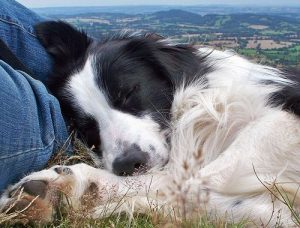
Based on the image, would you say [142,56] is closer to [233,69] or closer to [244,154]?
[233,69]

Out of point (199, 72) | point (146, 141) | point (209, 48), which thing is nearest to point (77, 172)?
point (146, 141)

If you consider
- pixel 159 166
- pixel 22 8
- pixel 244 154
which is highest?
pixel 22 8

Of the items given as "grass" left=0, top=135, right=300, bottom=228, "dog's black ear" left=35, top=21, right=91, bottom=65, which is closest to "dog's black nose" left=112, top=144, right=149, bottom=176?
"grass" left=0, top=135, right=300, bottom=228

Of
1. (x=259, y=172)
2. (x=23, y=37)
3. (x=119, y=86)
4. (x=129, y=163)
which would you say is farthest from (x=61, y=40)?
(x=259, y=172)

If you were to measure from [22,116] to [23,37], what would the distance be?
1.19 meters

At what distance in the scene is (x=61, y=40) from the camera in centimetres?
457

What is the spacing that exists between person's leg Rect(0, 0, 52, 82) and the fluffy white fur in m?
1.12

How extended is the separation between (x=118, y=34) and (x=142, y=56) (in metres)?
0.38

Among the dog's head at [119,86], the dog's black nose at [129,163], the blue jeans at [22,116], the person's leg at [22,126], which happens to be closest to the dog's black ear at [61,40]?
the dog's head at [119,86]

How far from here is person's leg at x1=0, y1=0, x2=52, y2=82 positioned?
4.16 m

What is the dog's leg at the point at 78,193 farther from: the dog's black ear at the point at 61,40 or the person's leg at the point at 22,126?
the dog's black ear at the point at 61,40

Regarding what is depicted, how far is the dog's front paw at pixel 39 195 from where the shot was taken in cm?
290

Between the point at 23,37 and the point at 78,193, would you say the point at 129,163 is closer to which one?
the point at 78,193

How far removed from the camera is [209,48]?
4855mm
